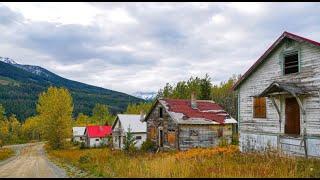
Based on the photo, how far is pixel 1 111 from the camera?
8612cm

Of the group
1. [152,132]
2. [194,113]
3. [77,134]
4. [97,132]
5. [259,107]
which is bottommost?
[77,134]

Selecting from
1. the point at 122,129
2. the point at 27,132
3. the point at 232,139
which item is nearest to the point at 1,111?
the point at 122,129

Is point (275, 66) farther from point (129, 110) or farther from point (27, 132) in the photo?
point (27, 132)

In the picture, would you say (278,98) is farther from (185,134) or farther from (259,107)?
(185,134)

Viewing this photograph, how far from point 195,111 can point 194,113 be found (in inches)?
29.8

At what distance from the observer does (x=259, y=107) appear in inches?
921

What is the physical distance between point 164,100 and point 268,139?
64.0ft

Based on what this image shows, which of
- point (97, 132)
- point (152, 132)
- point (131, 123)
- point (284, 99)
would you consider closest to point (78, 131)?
point (97, 132)

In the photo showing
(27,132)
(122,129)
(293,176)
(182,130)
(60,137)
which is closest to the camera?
(293,176)

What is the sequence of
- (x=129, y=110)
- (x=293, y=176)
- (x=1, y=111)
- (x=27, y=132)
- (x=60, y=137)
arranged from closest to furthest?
(x=293, y=176) → (x=60, y=137) → (x=1, y=111) → (x=129, y=110) → (x=27, y=132)

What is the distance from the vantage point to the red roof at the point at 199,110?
39.2m

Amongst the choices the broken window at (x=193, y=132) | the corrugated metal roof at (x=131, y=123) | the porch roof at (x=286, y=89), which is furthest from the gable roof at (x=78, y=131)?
the porch roof at (x=286, y=89)

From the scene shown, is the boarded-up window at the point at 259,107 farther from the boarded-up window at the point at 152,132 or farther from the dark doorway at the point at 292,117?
the boarded-up window at the point at 152,132

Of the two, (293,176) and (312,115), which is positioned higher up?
(312,115)
